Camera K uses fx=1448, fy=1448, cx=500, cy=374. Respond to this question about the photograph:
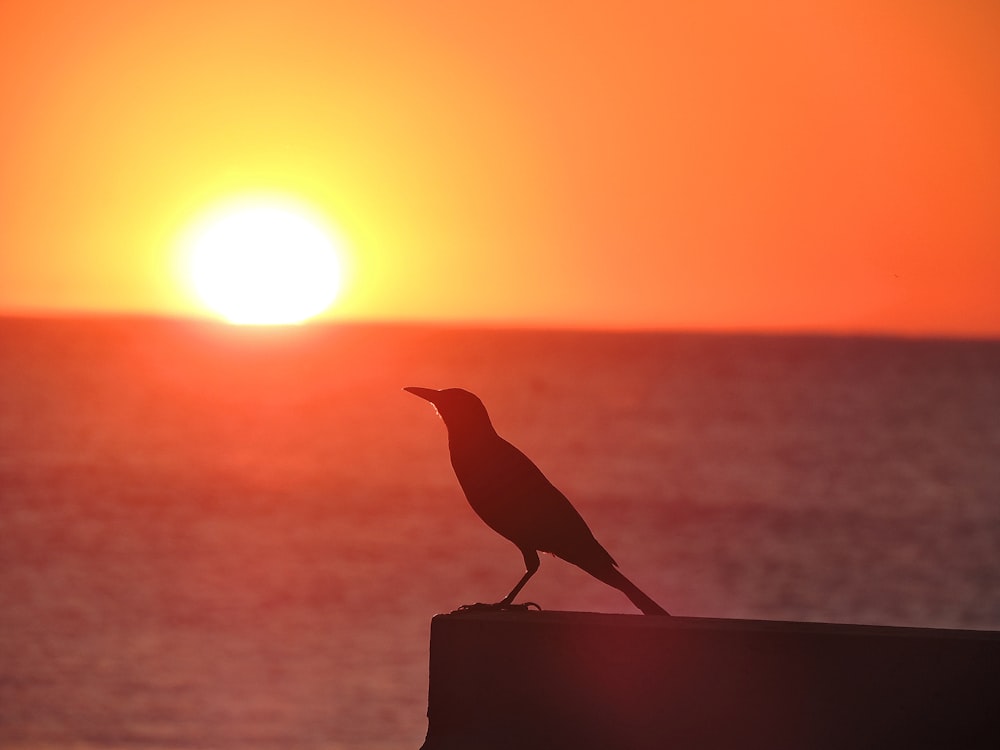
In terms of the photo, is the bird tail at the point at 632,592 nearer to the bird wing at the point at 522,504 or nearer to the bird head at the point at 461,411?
the bird wing at the point at 522,504

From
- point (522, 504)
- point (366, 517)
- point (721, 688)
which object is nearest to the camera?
point (721, 688)

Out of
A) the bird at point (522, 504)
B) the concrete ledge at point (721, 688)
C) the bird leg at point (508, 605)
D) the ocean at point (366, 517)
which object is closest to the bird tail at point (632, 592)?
the bird at point (522, 504)

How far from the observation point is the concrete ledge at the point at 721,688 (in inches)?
152

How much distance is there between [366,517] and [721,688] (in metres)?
29.0

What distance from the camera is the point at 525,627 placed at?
4.05 metres

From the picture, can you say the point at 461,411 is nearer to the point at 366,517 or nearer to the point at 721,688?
the point at 721,688

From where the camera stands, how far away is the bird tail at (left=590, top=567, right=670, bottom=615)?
17.2 ft

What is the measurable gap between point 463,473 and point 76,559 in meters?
18.6

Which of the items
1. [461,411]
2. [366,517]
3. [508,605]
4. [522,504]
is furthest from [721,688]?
[366,517]

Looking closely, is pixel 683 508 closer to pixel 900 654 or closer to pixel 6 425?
pixel 900 654

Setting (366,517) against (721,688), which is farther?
(366,517)

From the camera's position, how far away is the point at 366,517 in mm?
32625

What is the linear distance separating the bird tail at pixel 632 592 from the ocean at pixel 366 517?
4.64 meters

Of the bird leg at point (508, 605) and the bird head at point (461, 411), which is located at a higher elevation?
the bird head at point (461, 411)
